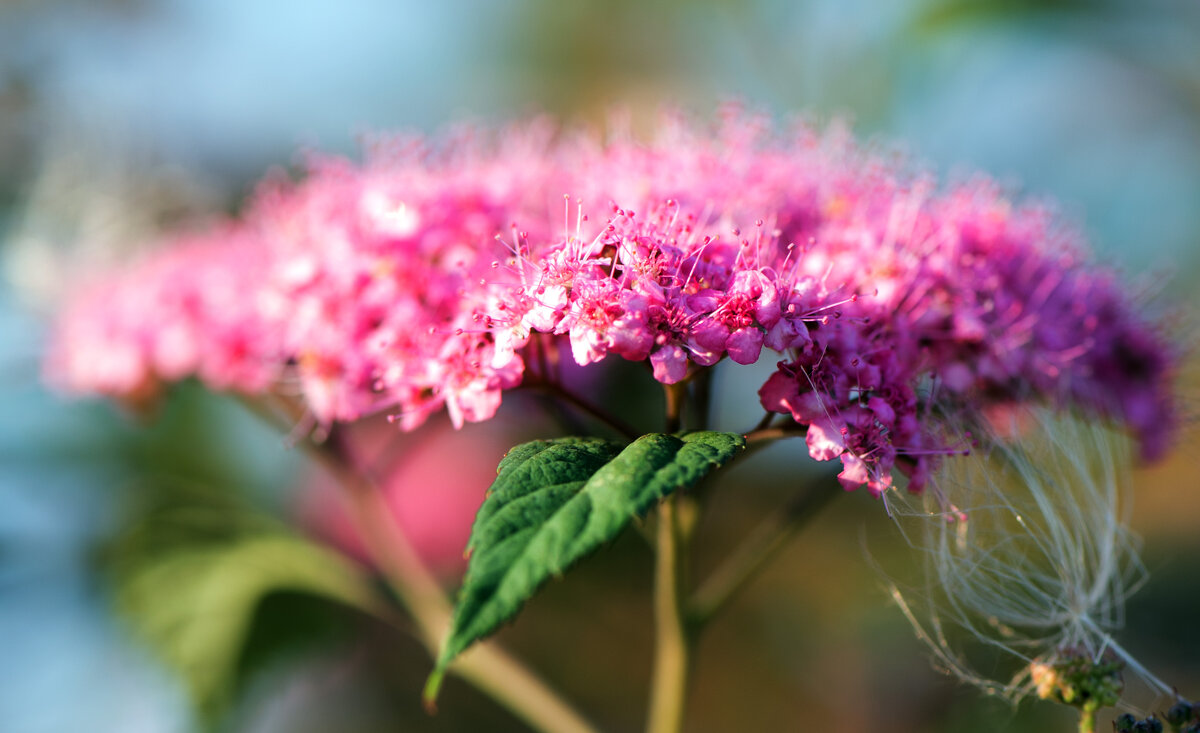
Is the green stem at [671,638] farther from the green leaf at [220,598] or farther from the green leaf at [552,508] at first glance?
the green leaf at [220,598]

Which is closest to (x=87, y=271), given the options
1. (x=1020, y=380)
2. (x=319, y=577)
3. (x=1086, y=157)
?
(x=319, y=577)

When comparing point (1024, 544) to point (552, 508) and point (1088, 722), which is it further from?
point (552, 508)

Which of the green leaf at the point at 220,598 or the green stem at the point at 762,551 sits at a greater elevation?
the green stem at the point at 762,551

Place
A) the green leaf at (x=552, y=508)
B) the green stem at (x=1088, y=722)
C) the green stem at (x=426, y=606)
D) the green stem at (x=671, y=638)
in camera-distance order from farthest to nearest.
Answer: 1. the green stem at (x=426, y=606)
2. the green stem at (x=671, y=638)
3. the green stem at (x=1088, y=722)
4. the green leaf at (x=552, y=508)

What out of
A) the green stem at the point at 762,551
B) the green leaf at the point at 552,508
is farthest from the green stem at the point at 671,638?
the green leaf at the point at 552,508

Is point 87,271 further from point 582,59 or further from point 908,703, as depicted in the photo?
point 908,703

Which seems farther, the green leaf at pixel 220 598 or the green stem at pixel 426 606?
the green leaf at pixel 220 598
